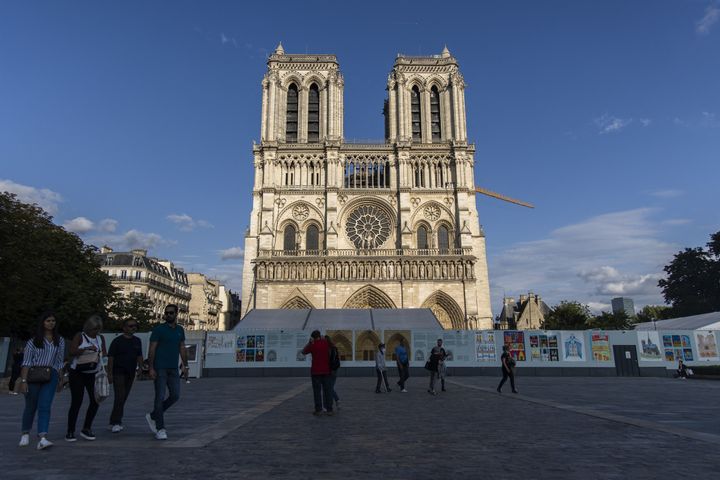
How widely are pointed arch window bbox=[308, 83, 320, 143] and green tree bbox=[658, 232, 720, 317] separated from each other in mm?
38227

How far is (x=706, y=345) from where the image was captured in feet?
75.0

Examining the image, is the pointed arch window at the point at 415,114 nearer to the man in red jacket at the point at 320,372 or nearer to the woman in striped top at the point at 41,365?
the man in red jacket at the point at 320,372

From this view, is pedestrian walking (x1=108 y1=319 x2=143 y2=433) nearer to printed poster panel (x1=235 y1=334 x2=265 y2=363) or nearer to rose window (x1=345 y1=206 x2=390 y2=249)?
printed poster panel (x1=235 y1=334 x2=265 y2=363)

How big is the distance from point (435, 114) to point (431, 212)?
10398mm

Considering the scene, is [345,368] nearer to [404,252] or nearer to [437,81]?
[404,252]

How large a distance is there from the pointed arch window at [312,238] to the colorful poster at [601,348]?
81.1ft

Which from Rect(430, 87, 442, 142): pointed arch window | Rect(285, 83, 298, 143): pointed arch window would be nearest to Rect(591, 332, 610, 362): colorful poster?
Rect(430, 87, 442, 142): pointed arch window

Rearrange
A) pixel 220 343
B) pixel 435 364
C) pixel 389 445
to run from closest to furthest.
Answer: pixel 389 445 < pixel 435 364 < pixel 220 343

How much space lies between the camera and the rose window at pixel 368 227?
42.4m

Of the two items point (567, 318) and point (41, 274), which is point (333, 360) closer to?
point (41, 274)

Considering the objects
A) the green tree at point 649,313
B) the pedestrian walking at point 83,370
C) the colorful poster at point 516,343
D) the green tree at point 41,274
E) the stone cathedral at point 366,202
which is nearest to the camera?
the pedestrian walking at point 83,370

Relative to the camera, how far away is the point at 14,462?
4746 mm

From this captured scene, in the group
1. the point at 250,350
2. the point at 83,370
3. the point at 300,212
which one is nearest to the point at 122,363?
the point at 83,370

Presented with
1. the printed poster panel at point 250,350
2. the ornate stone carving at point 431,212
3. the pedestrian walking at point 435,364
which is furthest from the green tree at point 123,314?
the ornate stone carving at point 431,212
